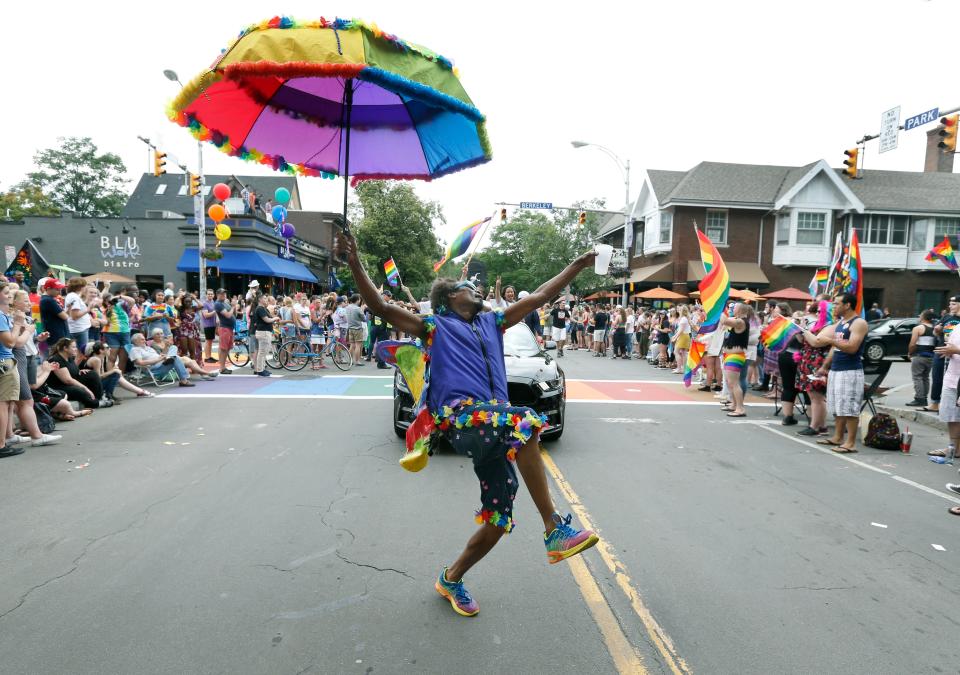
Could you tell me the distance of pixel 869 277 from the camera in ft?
102

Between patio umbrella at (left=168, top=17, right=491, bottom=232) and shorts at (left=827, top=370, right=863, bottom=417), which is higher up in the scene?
patio umbrella at (left=168, top=17, right=491, bottom=232)

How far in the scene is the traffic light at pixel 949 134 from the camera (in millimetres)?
13117

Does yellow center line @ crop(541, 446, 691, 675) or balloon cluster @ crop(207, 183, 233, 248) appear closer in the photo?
yellow center line @ crop(541, 446, 691, 675)

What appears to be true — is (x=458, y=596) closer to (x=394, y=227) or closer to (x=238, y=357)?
(x=238, y=357)

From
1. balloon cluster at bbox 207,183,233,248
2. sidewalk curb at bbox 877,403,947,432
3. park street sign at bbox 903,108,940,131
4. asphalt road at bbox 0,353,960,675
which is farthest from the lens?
balloon cluster at bbox 207,183,233,248

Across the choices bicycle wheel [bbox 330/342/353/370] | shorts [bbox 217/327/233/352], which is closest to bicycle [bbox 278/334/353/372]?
bicycle wheel [bbox 330/342/353/370]

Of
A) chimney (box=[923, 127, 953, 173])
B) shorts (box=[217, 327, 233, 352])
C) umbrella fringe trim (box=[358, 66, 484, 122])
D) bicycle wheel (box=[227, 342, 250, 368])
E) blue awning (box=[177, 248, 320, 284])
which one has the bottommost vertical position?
bicycle wheel (box=[227, 342, 250, 368])

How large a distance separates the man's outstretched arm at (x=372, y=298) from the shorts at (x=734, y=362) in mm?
7909

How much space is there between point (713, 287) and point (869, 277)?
2639cm

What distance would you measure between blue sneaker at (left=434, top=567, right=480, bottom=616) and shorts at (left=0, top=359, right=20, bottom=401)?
18.7 feet

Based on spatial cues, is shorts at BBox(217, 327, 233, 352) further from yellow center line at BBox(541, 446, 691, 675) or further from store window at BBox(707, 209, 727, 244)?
store window at BBox(707, 209, 727, 244)

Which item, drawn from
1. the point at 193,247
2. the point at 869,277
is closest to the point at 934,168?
the point at 869,277

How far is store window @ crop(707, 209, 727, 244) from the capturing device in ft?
100

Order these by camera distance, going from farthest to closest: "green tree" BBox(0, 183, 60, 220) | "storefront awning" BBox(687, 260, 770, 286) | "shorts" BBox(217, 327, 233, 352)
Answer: "green tree" BBox(0, 183, 60, 220), "storefront awning" BBox(687, 260, 770, 286), "shorts" BBox(217, 327, 233, 352)
